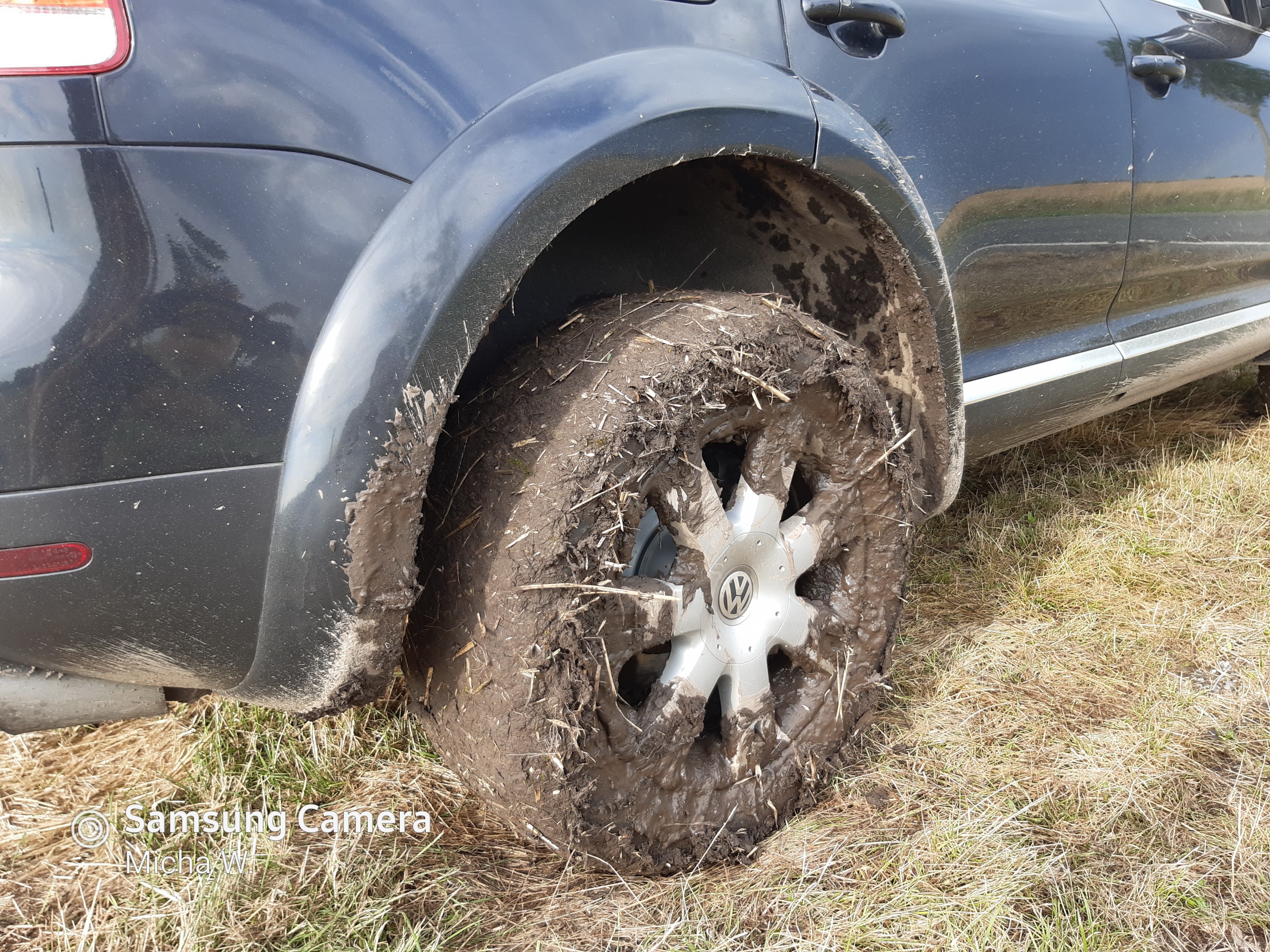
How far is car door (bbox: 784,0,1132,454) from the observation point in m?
1.65

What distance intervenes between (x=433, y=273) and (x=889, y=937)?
43.4 inches

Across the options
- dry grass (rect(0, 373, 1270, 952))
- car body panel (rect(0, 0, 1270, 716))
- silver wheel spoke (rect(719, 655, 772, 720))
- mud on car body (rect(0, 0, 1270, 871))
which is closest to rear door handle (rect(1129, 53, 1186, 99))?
mud on car body (rect(0, 0, 1270, 871))

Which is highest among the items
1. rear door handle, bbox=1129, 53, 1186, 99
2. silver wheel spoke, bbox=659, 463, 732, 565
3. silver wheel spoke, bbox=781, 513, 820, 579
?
rear door handle, bbox=1129, 53, 1186, 99

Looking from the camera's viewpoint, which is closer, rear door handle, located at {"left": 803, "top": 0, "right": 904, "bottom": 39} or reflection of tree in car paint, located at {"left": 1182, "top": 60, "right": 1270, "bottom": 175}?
rear door handle, located at {"left": 803, "top": 0, "right": 904, "bottom": 39}

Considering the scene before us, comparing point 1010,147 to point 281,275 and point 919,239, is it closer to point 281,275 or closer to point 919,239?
point 919,239

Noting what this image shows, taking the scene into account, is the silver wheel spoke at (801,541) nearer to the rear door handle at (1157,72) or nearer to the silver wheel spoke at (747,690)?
the silver wheel spoke at (747,690)

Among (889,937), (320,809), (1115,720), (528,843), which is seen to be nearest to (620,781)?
(528,843)

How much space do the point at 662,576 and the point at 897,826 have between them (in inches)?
23.0

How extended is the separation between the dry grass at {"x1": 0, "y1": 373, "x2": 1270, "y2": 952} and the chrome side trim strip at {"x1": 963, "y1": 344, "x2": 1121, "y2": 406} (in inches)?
22.9

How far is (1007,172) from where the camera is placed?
6.11ft

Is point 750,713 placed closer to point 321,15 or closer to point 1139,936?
point 1139,936

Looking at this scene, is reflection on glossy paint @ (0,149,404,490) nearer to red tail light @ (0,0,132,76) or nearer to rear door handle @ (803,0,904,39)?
red tail light @ (0,0,132,76)

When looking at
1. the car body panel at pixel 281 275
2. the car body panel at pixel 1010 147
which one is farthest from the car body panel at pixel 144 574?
the car body panel at pixel 1010 147

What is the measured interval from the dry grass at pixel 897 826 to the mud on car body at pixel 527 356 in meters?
0.15
